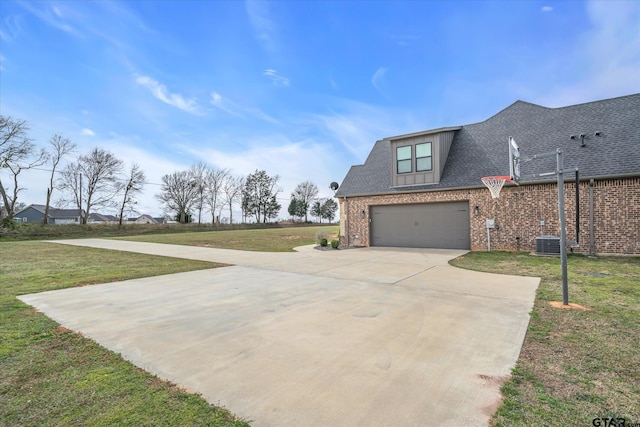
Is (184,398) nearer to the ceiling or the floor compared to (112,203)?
nearer to the floor

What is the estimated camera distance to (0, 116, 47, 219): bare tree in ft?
89.7

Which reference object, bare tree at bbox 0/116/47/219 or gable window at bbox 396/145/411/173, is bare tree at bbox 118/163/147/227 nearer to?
bare tree at bbox 0/116/47/219

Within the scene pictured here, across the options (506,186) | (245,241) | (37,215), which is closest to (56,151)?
(245,241)

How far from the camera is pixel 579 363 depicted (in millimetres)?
2799

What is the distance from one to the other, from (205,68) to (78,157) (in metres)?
33.7

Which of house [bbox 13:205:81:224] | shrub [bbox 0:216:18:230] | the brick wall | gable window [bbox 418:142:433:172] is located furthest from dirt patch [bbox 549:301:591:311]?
house [bbox 13:205:81:224]

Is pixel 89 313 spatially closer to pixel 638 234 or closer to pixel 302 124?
pixel 638 234

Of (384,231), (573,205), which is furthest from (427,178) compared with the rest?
(573,205)

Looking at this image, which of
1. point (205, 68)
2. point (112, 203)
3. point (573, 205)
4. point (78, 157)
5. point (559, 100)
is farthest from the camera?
point (112, 203)

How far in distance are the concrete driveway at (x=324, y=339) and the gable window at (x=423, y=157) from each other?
315 inches

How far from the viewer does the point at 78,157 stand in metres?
35.9

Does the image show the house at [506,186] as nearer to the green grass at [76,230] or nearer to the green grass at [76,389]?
the green grass at [76,389]

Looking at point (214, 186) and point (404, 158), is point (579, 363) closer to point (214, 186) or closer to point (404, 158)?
point (404, 158)

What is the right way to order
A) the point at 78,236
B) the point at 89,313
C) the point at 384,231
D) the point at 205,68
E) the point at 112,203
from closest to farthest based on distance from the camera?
1. the point at 89,313
2. the point at 205,68
3. the point at 384,231
4. the point at 78,236
5. the point at 112,203
